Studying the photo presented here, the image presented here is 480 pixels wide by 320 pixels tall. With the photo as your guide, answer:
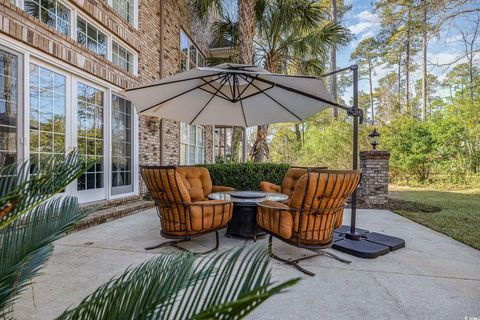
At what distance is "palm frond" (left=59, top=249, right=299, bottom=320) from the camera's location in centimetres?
62

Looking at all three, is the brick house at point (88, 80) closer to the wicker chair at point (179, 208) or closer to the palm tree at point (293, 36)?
the wicker chair at point (179, 208)

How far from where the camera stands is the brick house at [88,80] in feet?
11.3

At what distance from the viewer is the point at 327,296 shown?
2135mm

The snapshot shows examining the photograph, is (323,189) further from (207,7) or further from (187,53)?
(187,53)

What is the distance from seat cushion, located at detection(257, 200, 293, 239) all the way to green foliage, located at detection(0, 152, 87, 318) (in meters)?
1.96

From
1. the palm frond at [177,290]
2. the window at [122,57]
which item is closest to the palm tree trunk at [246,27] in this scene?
the window at [122,57]

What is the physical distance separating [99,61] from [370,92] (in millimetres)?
26440

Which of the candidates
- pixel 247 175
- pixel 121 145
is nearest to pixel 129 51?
pixel 121 145

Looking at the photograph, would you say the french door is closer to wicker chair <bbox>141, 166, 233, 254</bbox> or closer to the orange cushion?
wicker chair <bbox>141, 166, 233, 254</bbox>

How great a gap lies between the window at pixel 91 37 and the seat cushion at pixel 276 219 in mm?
4343

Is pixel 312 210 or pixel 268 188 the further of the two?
pixel 268 188

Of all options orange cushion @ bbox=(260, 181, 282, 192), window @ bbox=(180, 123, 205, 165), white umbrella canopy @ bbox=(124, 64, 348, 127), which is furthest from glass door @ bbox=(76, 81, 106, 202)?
window @ bbox=(180, 123, 205, 165)

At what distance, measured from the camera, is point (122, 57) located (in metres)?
5.68

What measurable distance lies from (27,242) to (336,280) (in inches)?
93.1
